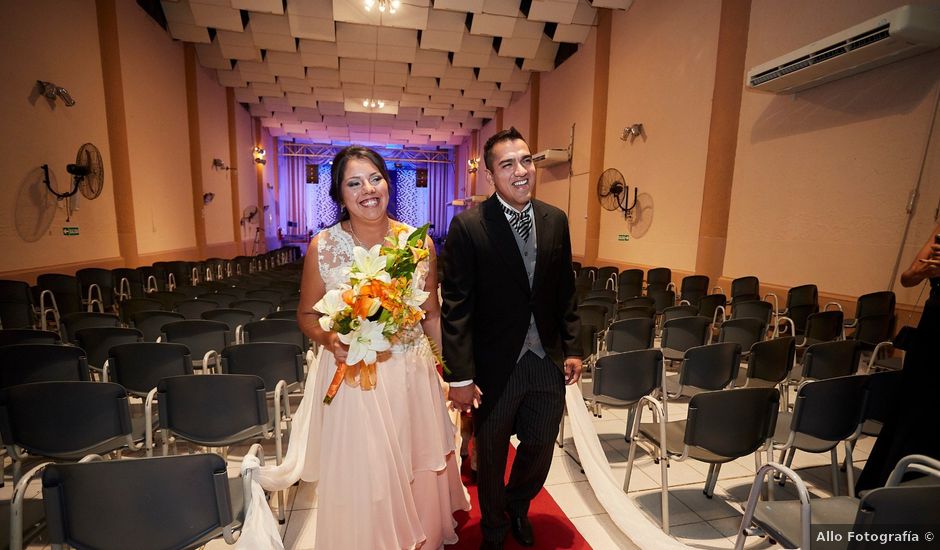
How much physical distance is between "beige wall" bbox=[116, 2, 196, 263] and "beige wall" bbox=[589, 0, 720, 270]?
363 inches

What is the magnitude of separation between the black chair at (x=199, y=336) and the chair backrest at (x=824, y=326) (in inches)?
206

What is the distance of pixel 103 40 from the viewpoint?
23.8 ft

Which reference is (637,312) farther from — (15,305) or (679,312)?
(15,305)

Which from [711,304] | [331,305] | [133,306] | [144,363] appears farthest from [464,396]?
[133,306]

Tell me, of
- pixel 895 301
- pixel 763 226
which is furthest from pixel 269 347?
pixel 763 226

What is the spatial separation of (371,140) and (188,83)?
992 cm

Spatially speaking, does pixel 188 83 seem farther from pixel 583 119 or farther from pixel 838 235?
pixel 838 235

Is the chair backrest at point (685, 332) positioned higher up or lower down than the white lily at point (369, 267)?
lower down

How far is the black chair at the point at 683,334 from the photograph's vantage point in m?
3.92

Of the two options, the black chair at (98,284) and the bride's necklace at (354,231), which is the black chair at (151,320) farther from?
the bride's necklace at (354,231)

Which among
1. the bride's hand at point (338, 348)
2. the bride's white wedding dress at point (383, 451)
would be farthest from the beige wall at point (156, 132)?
the bride's hand at point (338, 348)

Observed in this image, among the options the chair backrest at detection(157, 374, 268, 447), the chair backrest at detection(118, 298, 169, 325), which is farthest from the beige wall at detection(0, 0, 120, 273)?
the chair backrest at detection(157, 374, 268, 447)

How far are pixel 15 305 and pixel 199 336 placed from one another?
8.67 ft

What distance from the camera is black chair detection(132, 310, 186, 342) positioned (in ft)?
12.6
